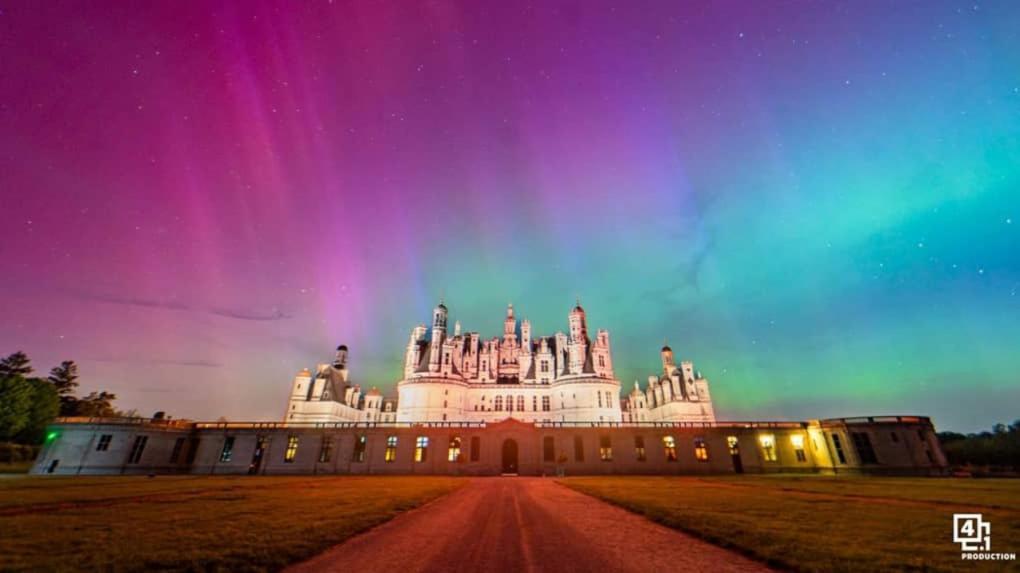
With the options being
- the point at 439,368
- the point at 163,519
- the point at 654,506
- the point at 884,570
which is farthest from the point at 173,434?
the point at 884,570

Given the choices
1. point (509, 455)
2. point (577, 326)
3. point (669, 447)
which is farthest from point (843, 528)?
point (577, 326)

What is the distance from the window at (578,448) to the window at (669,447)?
33.3ft

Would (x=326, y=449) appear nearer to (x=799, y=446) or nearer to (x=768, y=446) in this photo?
(x=768, y=446)

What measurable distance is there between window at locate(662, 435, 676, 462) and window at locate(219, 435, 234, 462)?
55462 millimetres

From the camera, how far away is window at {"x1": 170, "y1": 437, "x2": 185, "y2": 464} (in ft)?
161

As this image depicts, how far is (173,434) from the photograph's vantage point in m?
49.9

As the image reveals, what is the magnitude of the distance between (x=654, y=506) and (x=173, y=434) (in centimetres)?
6102

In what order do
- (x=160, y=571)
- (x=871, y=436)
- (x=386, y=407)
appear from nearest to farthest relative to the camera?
(x=160, y=571), (x=871, y=436), (x=386, y=407)

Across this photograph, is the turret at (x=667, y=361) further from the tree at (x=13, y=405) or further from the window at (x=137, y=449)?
the tree at (x=13, y=405)

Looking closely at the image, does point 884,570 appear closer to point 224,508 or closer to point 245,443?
point 224,508

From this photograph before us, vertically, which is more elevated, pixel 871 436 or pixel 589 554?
pixel 871 436

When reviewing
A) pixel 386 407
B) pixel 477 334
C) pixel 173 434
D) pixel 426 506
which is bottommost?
pixel 426 506

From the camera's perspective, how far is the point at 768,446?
49.2 metres

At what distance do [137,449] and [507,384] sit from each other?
167 ft
